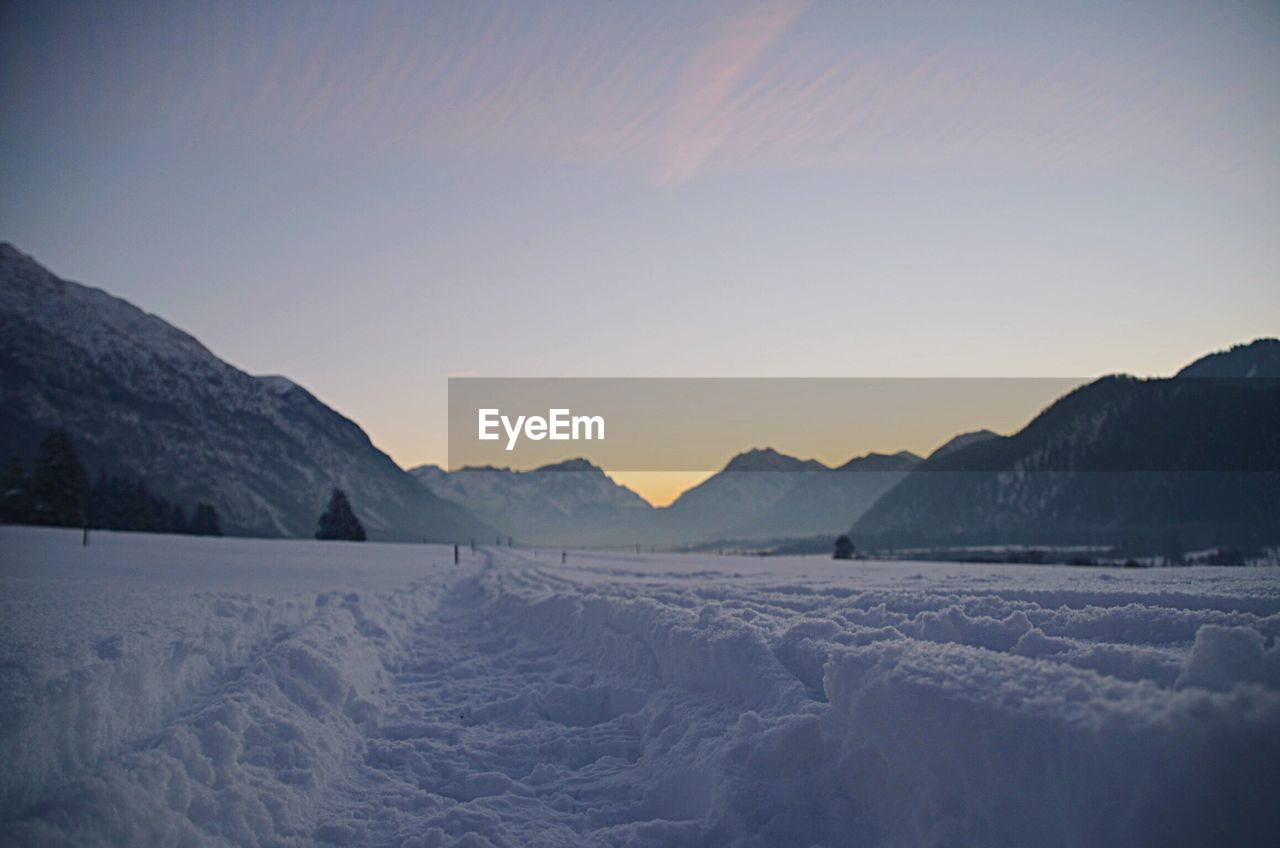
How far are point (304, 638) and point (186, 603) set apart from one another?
2498 mm

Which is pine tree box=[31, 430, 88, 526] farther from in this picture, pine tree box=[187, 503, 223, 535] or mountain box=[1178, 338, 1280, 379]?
mountain box=[1178, 338, 1280, 379]

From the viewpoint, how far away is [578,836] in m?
4.51

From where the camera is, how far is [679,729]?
19.6 feet

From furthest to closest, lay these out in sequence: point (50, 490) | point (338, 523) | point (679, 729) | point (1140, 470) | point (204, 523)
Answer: point (1140, 470) < point (204, 523) < point (338, 523) < point (50, 490) < point (679, 729)

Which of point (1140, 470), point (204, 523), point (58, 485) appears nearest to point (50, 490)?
point (58, 485)

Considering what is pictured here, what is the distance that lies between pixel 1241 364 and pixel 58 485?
172 m

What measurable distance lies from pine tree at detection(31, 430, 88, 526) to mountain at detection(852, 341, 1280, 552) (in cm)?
12836

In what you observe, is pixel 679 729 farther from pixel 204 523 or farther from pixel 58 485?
pixel 204 523

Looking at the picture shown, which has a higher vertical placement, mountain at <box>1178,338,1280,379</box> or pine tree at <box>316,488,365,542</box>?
mountain at <box>1178,338,1280,379</box>

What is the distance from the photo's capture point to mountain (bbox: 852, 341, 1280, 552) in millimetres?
109250

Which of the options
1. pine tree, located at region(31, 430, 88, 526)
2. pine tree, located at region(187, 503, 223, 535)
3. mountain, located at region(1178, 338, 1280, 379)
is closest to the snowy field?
pine tree, located at region(31, 430, 88, 526)

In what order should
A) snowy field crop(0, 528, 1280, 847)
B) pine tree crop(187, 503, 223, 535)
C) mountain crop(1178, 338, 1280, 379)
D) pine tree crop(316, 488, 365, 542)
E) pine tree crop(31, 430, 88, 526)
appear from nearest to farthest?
snowy field crop(0, 528, 1280, 847), pine tree crop(31, 430, 88, 526), pine tree crop(316, 488, 365, 542), pine tree crop(187, 503, 223, 535), mountain crop(1178, 338, 1280, 379)

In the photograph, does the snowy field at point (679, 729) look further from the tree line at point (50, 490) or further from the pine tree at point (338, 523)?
the pine tree at point (338, 523)

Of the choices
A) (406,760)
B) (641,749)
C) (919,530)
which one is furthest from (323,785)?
(919,530)
